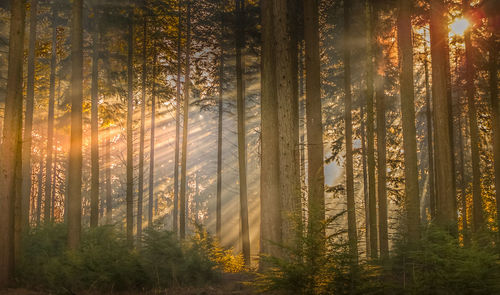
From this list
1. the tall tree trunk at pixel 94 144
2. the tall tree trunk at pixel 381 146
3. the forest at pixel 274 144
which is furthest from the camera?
the tall tree trunk at pixel 94 144

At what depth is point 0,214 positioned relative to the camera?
33.5 feet

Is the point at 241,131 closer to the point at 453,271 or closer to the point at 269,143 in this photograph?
the point at 269,143

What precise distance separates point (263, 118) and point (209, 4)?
32.8ft

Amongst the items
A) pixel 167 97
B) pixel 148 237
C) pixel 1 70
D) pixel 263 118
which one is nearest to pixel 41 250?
pixel 148 237

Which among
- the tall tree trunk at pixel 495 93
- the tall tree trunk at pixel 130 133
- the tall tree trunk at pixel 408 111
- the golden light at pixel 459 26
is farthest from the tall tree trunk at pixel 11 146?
the tall tree trunk at pixel 495 93

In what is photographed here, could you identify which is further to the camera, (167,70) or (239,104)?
(167,70)

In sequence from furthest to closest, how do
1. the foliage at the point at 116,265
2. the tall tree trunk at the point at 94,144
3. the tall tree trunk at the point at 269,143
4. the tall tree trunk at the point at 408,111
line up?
the tall tree trunk at the point at 94,144 < the tall tree trunk at the point at 269,143 < the tall tree trunk at the point at 408,111 < the foliage at the point at 116,265

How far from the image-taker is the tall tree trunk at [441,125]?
12.1 meters

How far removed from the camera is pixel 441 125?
488 inches

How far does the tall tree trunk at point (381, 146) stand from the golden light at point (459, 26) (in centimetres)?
320

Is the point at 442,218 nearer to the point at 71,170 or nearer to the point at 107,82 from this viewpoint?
the point at 71,170

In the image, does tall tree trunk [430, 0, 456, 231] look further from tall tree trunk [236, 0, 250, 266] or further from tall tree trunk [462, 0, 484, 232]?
tall tree trunk [236, 0, 250, 266]

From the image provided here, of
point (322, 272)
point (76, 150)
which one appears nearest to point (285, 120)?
point (322, 272)

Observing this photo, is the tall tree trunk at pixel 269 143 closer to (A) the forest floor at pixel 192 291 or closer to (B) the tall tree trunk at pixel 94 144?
(A) the forest floor at pixel 192 291
